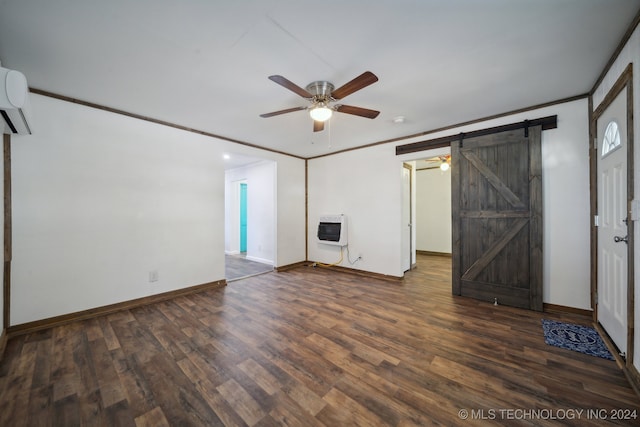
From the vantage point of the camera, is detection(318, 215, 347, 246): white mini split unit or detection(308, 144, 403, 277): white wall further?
detection(318, 215, 347, 246): white mini split unit

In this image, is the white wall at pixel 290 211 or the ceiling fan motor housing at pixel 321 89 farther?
the white wall at pixel 290 211

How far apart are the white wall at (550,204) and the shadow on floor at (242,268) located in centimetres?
204

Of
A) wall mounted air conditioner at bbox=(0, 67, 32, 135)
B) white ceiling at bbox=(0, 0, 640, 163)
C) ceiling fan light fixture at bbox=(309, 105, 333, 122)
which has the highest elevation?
white ceiling at bbox=(0, 0, 640, 163)

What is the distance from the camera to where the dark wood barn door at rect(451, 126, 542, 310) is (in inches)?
119

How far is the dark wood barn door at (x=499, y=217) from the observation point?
301cm

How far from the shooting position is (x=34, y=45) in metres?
1.90

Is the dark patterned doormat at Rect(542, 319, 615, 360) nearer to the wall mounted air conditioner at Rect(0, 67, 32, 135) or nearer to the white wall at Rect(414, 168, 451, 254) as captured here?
the white wall at Rect(414, 168, 451, 254)

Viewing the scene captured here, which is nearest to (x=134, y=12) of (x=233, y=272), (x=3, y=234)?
(x=3, y=234)

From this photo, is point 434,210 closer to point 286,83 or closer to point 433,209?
point 433,209

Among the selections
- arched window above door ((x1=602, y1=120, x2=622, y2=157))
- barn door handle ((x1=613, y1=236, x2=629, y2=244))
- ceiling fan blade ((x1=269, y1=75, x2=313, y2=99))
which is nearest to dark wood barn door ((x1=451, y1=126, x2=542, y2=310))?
arched window above door ((x1=602, y1=120, x2=622, y2=157))

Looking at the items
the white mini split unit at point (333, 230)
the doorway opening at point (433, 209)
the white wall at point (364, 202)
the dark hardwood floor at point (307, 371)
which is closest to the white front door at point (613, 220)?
the dark hardwood floor at point (307, 371)

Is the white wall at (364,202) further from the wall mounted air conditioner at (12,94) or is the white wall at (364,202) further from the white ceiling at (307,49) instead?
the wall mounted air conditioner at (12,94)

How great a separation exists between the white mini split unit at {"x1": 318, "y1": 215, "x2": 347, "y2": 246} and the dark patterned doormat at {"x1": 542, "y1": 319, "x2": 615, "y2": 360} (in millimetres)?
3147

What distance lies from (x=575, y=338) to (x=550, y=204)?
1516mm
